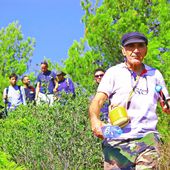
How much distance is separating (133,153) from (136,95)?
398 mm

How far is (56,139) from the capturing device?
805cm

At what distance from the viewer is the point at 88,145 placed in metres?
8.20

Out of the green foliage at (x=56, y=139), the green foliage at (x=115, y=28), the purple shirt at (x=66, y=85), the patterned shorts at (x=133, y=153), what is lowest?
the patterned shorts at (x=133, y=153)

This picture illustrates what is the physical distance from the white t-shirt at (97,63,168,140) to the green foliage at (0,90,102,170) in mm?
3798

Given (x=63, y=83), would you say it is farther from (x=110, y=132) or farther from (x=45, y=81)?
(x=110, y=132)

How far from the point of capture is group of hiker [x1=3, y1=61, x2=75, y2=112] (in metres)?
10.5

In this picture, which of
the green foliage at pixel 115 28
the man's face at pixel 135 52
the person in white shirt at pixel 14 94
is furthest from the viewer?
the green foliage at pixel 115 28

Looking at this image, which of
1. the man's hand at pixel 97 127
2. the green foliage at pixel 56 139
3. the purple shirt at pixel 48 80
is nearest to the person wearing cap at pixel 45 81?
the purple shirt at pixel 48 80

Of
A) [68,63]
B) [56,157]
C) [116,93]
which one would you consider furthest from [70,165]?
[68,63]

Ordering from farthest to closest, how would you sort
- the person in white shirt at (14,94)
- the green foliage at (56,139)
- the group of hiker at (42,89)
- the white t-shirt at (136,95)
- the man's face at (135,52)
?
the person in white shirt at (14,94)
the group of hiker at (42,89)
the green foliage at (56,139)
the man's face at (135,52)
the white t-shirt at (136,95)

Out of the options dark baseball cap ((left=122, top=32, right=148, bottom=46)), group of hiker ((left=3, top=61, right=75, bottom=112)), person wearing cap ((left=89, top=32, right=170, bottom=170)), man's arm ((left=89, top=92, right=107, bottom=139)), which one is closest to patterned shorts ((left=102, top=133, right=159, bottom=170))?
person wearing cap ((left=89, top=32, right=170, bottom=170))

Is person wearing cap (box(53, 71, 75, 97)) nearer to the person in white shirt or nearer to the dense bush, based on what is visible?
the person in white shirt

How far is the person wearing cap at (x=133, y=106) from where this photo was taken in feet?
13.7

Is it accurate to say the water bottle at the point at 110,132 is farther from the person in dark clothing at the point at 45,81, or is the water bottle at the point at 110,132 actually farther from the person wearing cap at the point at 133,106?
the person in dark clothing at the point at 45,81
